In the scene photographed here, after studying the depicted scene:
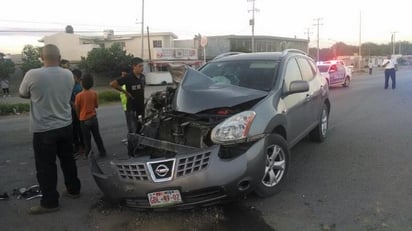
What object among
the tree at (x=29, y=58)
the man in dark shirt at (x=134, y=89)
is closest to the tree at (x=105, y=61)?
the tree at (x=29, y=58)

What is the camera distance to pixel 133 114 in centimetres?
745

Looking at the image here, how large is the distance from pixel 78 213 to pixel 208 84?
2118mm

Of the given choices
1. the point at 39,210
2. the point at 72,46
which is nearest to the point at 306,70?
the point at 39,210

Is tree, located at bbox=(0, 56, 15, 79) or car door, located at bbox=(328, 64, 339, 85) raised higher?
tree, located at bbox=(0, 56, 15, 79)

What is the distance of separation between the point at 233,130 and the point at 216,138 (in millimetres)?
193

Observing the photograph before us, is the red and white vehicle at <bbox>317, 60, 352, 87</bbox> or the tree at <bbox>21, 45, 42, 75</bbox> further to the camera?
the tree at <bbox>21, 45, 42, 75</bbox>

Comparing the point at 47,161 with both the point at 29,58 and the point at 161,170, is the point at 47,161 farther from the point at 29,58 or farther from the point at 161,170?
the point at 29,58

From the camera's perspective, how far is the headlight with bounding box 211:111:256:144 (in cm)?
424

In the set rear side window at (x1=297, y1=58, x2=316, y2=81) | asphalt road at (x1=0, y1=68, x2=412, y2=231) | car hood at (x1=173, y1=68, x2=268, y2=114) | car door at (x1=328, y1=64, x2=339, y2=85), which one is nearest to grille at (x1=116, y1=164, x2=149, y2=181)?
asphalt road at (x1=0, y1=68, x2=412, y2=231)

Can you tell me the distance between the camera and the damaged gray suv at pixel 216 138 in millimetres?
4008

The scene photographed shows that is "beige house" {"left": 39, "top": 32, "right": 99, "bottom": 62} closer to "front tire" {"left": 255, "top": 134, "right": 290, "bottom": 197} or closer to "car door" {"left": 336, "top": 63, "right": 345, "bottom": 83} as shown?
"car door" {"left": 336, "top": 63, "right": 345, "bottom": 83}

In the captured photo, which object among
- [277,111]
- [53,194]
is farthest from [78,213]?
[277,111]

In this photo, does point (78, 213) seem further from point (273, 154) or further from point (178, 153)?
point (273, 154)

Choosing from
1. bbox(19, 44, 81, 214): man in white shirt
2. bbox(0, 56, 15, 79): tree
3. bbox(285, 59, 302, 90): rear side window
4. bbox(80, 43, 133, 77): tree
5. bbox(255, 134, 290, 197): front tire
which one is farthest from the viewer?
bbox(80, 43, 133, 77): tree
